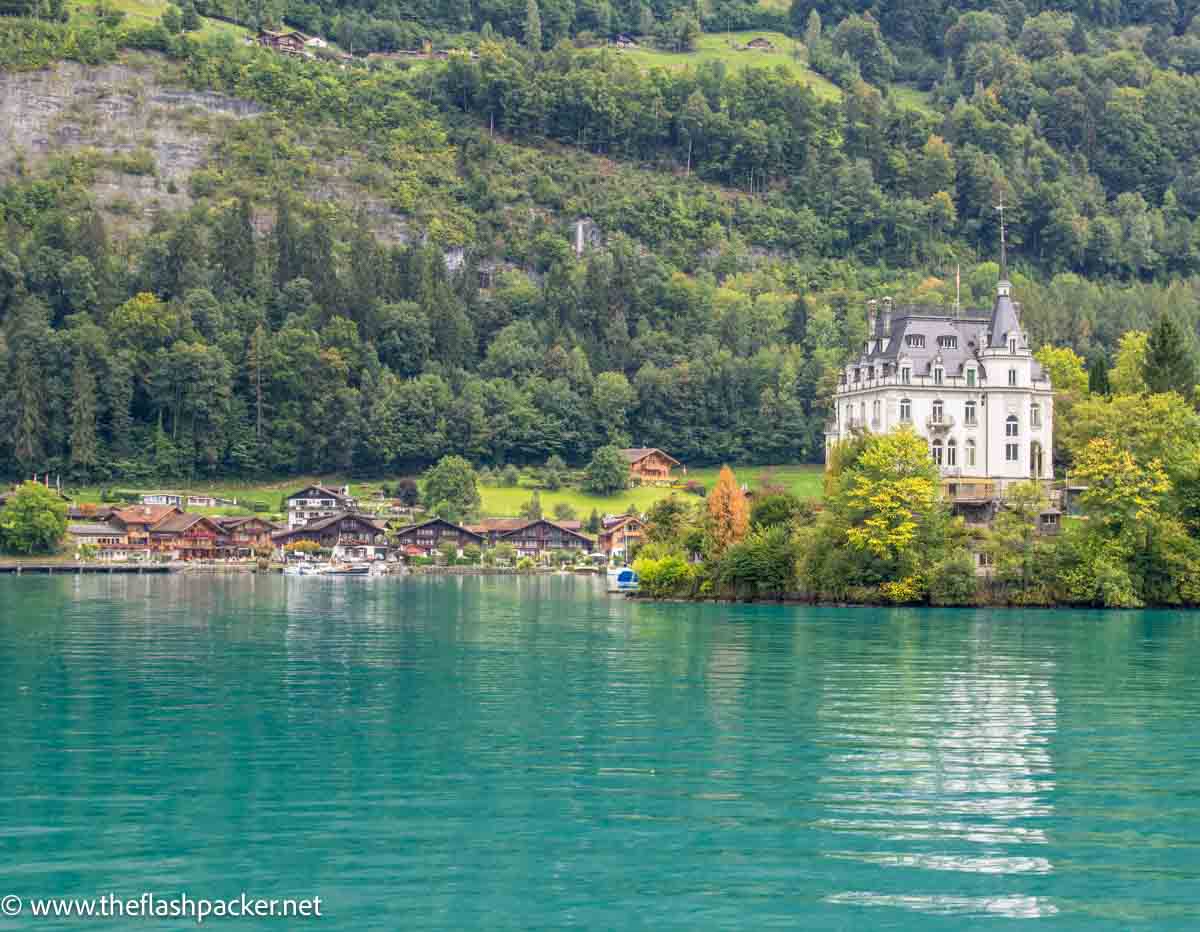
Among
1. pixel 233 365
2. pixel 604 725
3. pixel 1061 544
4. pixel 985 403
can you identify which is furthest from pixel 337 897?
pixel 233 365

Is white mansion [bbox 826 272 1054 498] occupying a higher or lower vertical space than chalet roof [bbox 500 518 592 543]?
higher

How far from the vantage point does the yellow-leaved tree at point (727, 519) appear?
93.4 meters

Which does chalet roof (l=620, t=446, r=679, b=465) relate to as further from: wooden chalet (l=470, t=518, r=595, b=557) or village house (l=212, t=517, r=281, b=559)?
village house (l=212, t=517, r=281, b=559)

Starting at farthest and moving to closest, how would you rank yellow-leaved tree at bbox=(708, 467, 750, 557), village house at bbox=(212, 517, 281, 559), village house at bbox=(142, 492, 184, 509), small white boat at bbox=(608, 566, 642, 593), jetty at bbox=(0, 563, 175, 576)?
village house at bbox=(142, 492, 184, 509)
village house at bbox=(212, 517, 281, 559)
jetty at bbox=(0, 563, 175, 576)
small white boat at bbox=(608, 566, 642, 593)
yellow-leaved tree at bbox=(708, 467, 750, 557)

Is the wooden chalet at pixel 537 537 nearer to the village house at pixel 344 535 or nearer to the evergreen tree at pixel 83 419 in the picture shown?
the village house at pixel 344 535

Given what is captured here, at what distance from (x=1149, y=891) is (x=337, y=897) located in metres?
10.4

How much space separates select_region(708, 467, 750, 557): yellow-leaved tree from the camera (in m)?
93.4

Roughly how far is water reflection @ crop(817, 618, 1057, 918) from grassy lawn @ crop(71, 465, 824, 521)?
402ft

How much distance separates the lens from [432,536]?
6462 inches

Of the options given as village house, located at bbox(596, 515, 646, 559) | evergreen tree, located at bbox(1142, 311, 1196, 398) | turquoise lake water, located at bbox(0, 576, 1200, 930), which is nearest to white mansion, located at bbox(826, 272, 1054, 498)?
evergreen tree, located at bbox(1142, 311, 1196, 398)

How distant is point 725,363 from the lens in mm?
195000

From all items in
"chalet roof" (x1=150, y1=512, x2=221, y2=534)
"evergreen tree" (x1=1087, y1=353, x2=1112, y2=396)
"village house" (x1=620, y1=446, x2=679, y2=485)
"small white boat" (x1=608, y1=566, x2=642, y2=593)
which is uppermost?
"evergreen tree" (x1=1087, y1=353, x2=1112, y2=396)

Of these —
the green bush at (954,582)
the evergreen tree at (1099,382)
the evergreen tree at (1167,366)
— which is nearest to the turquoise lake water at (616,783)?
the green bush at (954,582)

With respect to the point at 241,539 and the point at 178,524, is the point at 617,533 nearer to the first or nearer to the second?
the point at 241,539
